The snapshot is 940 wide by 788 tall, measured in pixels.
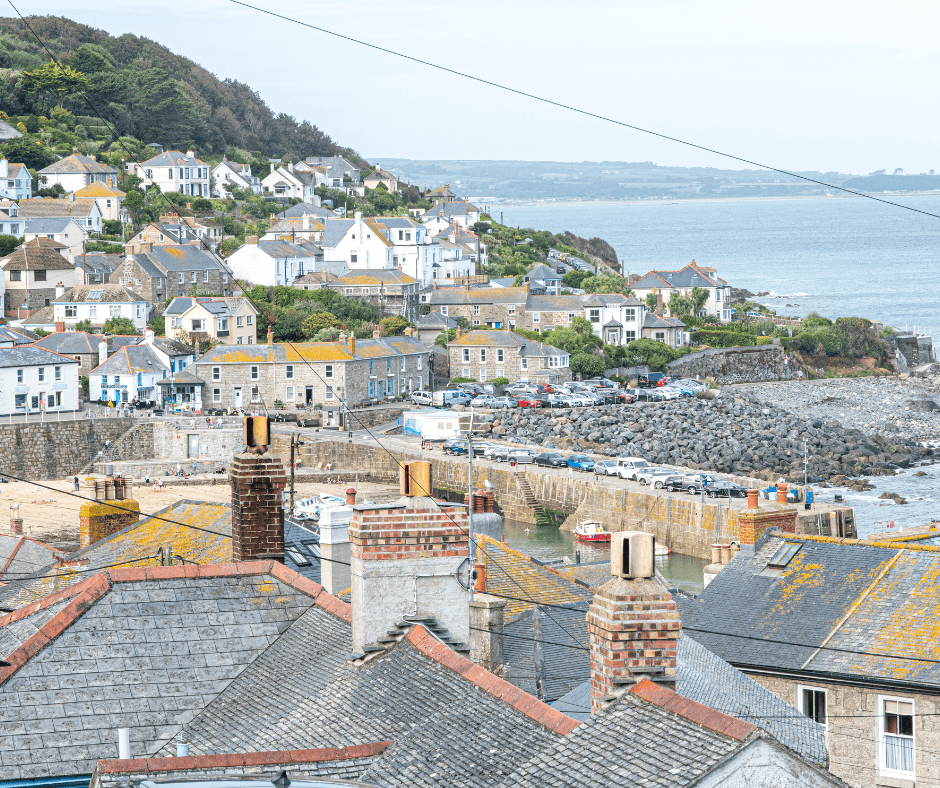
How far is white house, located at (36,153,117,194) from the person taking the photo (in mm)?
99875

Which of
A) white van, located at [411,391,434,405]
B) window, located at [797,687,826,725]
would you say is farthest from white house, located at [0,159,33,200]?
window, located at [797,687,826,725]

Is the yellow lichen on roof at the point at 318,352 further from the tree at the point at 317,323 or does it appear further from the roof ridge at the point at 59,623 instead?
the roof ridge at the point at 59,623

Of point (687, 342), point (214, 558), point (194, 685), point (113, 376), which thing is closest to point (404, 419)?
point (113, 376)

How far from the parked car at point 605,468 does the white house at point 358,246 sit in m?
40.9

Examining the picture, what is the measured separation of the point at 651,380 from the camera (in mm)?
72000

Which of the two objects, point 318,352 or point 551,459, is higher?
point 318,352

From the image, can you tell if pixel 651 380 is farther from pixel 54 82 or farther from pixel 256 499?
pixel 54 82

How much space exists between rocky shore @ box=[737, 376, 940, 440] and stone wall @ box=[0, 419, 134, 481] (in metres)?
31.6

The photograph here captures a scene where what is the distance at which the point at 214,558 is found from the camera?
1473 cm

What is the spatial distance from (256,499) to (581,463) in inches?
1577

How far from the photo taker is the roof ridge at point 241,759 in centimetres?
650

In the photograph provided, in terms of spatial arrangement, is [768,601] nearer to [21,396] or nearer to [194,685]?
[194,685]

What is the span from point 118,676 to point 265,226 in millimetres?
91743

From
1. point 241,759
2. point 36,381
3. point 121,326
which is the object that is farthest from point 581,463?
point 241,759
